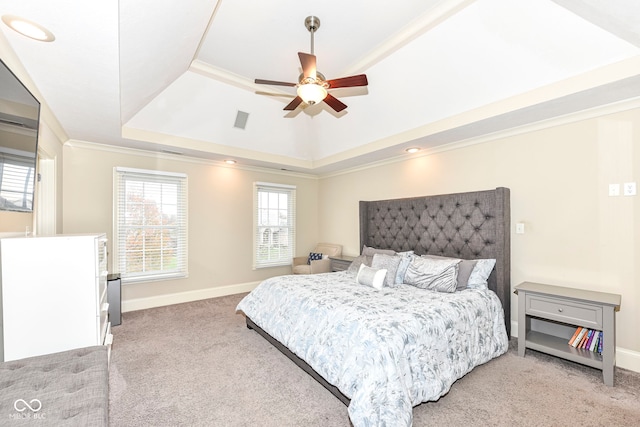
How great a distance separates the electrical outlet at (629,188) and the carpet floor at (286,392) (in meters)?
1.54

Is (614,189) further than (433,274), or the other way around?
(433,274)

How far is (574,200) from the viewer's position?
2875 mm

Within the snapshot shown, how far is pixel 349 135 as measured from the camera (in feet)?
14.5

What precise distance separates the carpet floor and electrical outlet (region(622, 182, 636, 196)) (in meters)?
1.54

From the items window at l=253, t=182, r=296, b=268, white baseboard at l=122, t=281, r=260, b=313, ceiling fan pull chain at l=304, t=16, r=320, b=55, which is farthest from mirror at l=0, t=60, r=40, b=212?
window at l=253, t=182, r=296, b=268

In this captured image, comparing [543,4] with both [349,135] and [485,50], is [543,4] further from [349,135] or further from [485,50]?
[349,135]

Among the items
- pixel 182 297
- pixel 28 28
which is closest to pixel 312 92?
pixel 28 28

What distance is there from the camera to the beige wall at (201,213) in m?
3.96

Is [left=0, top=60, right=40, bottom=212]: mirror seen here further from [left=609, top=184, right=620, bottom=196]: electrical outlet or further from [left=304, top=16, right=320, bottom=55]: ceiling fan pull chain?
[left=609, top=184, right=620, bottom=196]: electrical outlet

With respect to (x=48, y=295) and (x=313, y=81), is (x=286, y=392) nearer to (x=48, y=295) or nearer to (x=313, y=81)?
(x=48, y=295)

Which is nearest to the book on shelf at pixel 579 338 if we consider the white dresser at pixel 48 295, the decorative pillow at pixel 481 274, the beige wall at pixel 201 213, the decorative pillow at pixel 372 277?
the decorative pillow at pixel 481 274

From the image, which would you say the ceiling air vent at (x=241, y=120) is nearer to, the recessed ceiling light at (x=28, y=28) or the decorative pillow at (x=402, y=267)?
the recessed ceiling light at (x=28, y=28)

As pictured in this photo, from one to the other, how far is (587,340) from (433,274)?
1.37 metres

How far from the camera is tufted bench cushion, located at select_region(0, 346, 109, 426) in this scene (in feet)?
3.94
